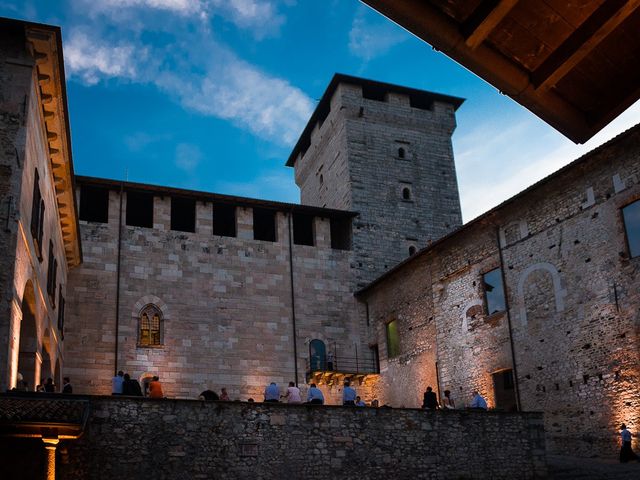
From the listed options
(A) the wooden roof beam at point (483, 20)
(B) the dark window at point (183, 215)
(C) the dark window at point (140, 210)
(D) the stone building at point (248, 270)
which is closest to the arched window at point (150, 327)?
(D) the stone building at point (248, 270)

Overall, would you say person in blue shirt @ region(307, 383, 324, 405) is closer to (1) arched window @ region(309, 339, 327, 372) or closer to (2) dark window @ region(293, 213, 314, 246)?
(1) arched window @ region(309, 339, 327, 372)

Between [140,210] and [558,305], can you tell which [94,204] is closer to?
[140,210]

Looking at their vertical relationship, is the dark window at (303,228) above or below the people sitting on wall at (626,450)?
above

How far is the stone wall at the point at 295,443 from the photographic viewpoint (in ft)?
47.2

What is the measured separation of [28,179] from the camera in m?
14.5

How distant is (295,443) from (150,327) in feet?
36.8

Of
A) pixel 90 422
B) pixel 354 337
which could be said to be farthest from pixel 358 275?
pixel 90 422

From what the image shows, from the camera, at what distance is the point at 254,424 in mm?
15484

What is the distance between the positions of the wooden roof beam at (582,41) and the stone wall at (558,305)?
603 inches

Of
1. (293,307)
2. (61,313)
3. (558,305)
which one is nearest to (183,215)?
(293,307)

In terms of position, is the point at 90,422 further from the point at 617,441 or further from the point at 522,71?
the point at 522,71

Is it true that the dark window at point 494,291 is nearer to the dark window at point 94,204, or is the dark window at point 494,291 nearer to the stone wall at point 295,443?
the stone wall at point 295,443

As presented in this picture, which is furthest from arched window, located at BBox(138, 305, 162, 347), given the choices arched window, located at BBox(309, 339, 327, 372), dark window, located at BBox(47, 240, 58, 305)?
arched window, located at BBox(309, 339, 327, 372)

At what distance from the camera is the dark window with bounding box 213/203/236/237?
2892 centimetres
